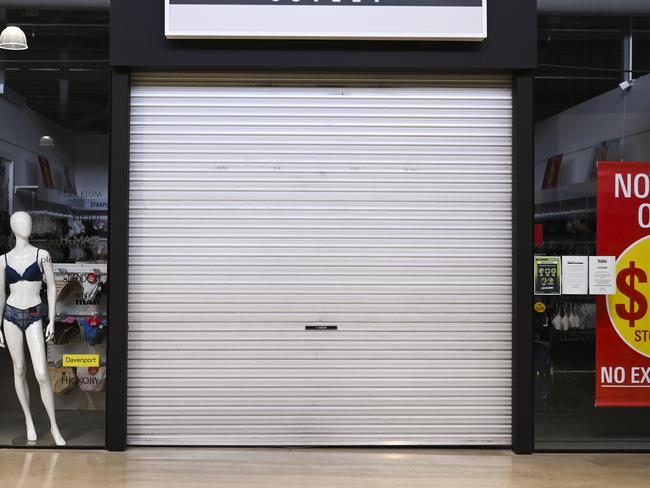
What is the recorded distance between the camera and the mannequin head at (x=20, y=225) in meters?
5.40

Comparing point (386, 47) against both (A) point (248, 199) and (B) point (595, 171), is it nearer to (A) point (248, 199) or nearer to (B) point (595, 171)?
(A) point (248, 199)

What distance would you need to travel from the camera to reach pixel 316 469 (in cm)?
497

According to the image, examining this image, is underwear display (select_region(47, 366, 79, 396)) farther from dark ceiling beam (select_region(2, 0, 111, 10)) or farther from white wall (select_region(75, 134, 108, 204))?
dark ceiling beam (select_region(2, 0, 111, 10))

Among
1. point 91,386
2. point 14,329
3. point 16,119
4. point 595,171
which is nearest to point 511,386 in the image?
point 595,171

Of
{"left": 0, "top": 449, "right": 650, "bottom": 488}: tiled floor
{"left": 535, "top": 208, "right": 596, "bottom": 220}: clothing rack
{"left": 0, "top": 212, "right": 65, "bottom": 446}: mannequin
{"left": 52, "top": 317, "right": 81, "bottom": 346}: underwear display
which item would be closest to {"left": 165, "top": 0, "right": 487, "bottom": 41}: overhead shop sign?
{"left": 535, "top": 208, "right": 596, "bottom": 220}: clothing rack

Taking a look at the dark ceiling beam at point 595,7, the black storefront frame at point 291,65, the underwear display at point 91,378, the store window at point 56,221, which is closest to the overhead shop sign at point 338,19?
the black storefront frame at point 291,65

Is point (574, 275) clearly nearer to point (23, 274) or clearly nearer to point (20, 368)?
point (23, 274)

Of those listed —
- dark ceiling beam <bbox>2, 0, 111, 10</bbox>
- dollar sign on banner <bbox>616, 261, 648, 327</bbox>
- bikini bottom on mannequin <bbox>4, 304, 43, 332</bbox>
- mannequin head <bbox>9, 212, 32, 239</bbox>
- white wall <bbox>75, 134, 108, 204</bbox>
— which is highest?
dark ceiling beam <bbox>2, 0, 111, 10</bbox>

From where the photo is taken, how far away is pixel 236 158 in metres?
5.57

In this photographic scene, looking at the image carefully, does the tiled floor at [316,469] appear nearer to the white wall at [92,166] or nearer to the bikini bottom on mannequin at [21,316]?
the bikini bottom on mannequin at [21,316]

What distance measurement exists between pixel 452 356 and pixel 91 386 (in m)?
2.93

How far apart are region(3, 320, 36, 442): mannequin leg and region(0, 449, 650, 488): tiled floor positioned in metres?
0.23

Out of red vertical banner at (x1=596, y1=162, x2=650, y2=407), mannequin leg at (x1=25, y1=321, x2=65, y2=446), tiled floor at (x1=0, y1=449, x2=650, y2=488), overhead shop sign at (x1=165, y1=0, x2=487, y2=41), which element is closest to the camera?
tiled floor at (x1=0, y1=449, x2=650, y2=488)

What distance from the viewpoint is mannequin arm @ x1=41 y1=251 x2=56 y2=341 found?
5312mm
